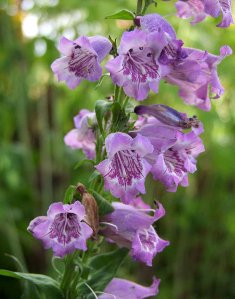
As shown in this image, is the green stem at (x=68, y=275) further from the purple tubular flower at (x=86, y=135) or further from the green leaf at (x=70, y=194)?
the purple tubular flower at (x=86, y=135)

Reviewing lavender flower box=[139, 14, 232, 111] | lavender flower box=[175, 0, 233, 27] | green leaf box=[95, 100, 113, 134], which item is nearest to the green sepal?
green leaf box=[95, 100, 113, 134]

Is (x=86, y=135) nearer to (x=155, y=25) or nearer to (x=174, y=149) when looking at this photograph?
(x=174, y=149)

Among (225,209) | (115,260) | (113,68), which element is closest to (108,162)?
(113,68)

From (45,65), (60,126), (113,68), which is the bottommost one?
(60,126)

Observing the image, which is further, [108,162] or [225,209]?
[225,209]

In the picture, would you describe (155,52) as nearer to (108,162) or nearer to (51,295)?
(108,162)

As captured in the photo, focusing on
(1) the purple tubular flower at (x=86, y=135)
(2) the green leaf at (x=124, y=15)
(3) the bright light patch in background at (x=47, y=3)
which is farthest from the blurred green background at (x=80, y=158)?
(2) the green leaf at (x=124, y=15)
